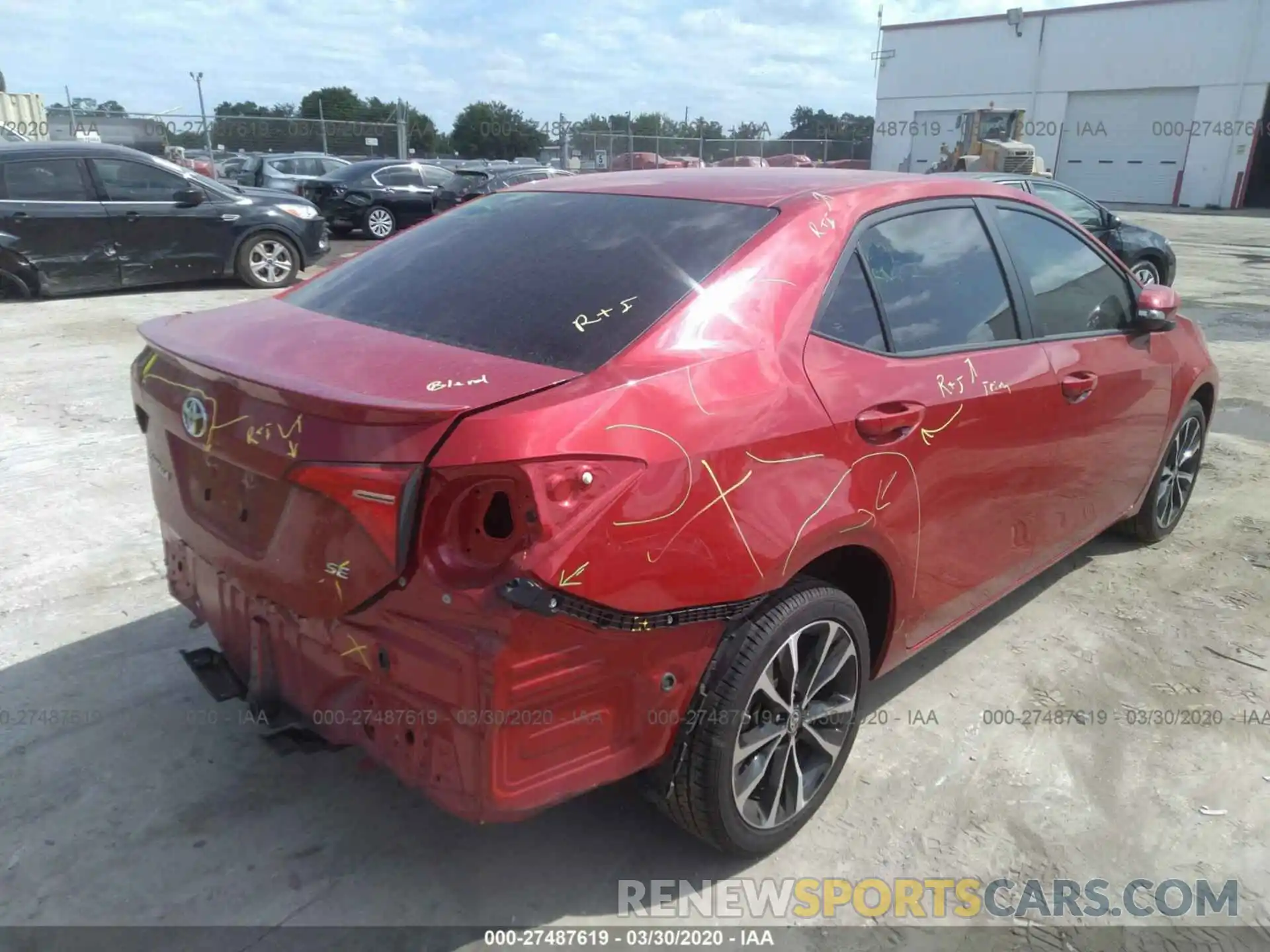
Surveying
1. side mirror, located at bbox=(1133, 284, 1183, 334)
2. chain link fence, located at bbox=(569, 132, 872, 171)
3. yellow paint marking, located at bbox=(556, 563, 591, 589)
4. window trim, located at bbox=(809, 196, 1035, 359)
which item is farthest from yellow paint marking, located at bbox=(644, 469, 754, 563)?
chain link fence, located at bbox=(569, 132, 872, 171)

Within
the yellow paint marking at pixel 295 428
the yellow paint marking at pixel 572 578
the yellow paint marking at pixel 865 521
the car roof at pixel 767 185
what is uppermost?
the car roof at pixel 767 185

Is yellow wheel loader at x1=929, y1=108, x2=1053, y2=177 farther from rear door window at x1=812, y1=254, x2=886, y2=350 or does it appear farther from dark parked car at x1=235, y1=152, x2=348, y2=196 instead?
rear door window at x1=812, y1=254, x2=886, y2=350

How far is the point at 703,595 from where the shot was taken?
214 cm

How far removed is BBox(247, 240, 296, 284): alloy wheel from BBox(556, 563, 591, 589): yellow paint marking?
10.4 m

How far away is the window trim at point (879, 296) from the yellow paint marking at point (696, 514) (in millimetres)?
514

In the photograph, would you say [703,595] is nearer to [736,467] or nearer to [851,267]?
[736,467]

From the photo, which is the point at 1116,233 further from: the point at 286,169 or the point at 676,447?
the point at 286,169

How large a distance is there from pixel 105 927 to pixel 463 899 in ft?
2.79

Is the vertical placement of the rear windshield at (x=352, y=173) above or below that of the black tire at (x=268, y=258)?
above

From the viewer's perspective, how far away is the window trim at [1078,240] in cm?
331

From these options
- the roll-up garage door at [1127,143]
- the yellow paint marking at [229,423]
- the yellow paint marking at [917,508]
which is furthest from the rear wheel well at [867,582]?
the roll-up garage door at [1127,143]

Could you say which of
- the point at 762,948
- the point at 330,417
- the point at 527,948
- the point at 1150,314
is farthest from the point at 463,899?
the point at 1150,314

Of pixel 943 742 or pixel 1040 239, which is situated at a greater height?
pixel 1040 239

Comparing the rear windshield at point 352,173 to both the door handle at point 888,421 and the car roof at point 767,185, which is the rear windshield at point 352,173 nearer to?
the car roof at point 767,185
